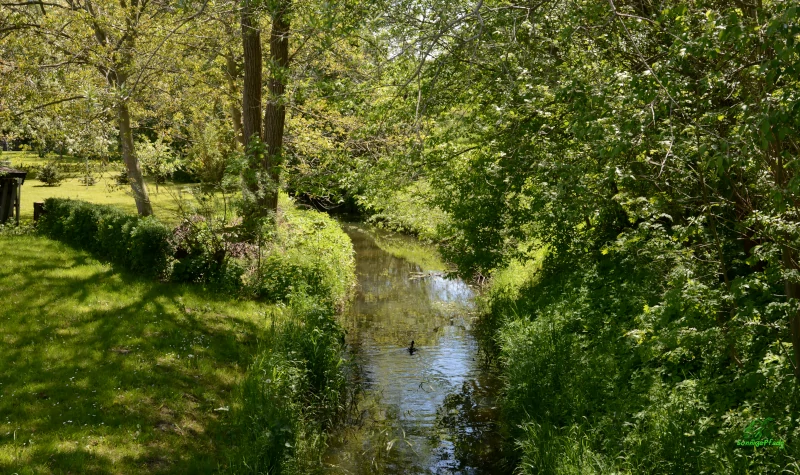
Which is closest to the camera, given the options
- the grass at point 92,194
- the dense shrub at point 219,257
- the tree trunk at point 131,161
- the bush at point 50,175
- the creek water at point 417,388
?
the creek water at point 417,388

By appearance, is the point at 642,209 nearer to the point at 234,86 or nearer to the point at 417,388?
the point at 417,388

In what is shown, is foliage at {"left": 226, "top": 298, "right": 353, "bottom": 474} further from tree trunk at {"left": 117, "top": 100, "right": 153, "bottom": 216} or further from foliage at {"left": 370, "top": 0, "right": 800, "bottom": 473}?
tree trunk at {"left": 117, "top": 100, "right": 153, "bottom": 216}

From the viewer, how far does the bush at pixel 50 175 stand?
2989 cm

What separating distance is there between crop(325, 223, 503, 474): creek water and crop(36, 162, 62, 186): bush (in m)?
19.5

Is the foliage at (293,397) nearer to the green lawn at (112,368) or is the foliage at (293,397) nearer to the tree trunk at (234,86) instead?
the green lawn at (112,368)

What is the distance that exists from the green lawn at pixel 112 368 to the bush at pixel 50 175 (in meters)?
19.4

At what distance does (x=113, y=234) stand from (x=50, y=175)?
65.8 ft

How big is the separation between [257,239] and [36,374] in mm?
5029

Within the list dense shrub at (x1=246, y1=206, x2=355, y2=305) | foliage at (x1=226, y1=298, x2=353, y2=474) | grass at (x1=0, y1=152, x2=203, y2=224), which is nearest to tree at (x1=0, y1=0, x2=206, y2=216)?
dense shrub at (x1=246, y1=206, x2=355, y2=305)

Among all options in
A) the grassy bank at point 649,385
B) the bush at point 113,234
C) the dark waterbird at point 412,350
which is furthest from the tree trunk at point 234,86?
the grassy bank at point 649,385

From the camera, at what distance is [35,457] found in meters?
6.05

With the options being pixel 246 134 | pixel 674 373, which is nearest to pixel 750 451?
pixel 674 373

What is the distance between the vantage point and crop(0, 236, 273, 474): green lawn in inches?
254

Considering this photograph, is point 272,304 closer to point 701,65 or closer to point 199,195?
point 199,195
